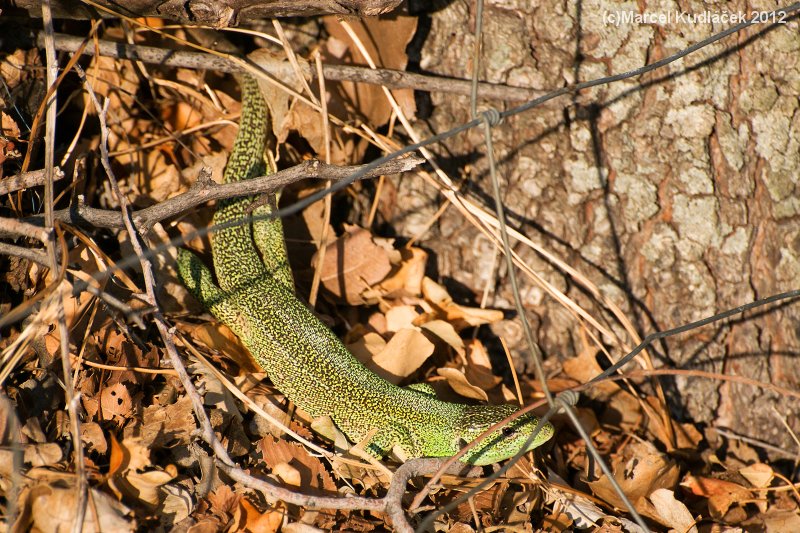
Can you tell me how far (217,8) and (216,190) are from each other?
0.82 m

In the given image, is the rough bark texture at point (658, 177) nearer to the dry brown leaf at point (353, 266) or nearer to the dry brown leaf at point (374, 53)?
the dry brown leaf at point (374, 53)

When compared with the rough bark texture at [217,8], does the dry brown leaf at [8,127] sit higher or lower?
lower

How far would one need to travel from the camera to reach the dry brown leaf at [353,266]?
137 inches

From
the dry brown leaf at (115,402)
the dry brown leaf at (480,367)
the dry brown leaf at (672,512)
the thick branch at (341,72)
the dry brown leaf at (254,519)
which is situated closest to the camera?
the dry brown leaf at (254,519)

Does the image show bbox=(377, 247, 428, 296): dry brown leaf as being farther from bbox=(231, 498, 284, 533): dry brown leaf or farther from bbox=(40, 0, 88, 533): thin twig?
bbox=(40, 0, 88, 533): thin twig

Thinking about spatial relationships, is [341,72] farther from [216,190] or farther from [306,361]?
[306,361]

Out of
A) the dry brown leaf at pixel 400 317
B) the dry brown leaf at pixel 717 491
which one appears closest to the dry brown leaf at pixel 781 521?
the dry brown leaf at pixel 717 491

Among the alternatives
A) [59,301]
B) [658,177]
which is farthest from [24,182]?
[658,177]

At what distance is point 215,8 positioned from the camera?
2785 mm

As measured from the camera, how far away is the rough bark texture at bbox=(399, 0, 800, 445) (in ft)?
10.1

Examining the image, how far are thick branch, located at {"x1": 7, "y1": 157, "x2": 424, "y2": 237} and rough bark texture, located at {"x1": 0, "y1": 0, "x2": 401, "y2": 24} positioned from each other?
0.75 metres

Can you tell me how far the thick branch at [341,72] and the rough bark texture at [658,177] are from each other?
0.11 metres

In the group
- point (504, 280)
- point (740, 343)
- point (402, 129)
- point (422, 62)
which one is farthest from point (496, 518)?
point (422, 62)

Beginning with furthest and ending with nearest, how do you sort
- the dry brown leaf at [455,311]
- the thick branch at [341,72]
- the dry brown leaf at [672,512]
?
the dry brown leaf at [455,311]
the thick branch at [341,72]
the dry brown leaf at [672,512]
